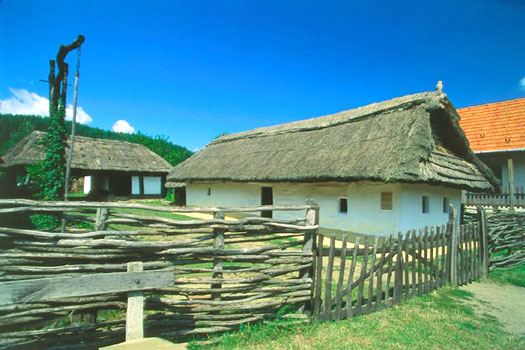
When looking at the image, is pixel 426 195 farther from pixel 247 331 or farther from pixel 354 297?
pixel 247 331

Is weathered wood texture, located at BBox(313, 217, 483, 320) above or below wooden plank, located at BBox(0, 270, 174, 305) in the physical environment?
below

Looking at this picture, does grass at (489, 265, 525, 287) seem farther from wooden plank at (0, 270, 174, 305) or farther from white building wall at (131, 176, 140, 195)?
white building wall at (131, 176, 140, 195)

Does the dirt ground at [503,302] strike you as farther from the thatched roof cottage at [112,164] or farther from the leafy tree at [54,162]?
the thatched roof cottage at [112,164]

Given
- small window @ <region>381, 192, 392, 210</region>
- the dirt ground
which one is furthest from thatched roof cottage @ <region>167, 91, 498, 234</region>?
the dirt ground

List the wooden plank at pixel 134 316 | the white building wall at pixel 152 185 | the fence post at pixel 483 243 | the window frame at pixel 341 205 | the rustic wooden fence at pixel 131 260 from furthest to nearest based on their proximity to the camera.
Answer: the white building wall at pixel 152 185, the window frame at pixel 341 205, the fence post at pixel 483 243, the rustic wooden fence at pixel 131 260, the wooden plank at pixel 134 316

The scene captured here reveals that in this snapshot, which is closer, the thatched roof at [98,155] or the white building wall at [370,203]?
the white building wall at [370,203]

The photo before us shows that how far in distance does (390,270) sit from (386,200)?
503 centimetres

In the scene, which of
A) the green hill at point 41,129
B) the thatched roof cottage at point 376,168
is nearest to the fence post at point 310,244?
the thatched roof cottage at point 376,168

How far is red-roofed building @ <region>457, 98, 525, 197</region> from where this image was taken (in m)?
12.6

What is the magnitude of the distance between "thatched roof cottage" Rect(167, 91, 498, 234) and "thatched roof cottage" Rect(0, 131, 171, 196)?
10.4 metres

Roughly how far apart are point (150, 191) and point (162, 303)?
21069mm

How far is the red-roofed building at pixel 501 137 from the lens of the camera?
12570mm

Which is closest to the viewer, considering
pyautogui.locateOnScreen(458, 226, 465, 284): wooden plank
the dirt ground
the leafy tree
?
the dirt ground

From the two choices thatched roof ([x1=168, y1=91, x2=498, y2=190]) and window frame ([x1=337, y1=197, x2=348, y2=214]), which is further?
window frame ([x1=337, y1=197, x2=348, y2=214])
